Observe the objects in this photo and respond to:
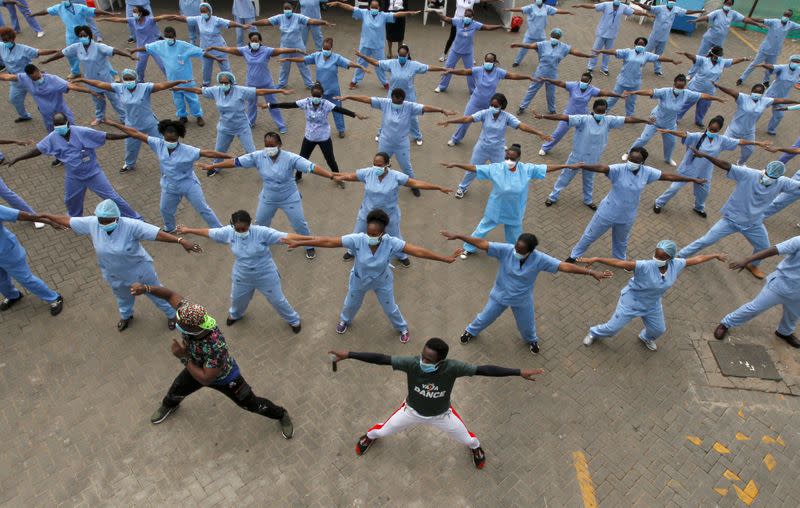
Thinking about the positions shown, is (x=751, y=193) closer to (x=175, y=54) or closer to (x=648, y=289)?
(x=648, y=289)

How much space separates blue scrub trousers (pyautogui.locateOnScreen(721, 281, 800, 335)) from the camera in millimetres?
6227

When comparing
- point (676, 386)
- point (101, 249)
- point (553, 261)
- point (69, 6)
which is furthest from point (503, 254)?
point (69, 6)

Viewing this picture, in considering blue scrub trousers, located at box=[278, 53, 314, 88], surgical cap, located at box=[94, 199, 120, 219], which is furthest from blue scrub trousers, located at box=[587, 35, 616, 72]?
surgical cap, located at box=[94, 199, 120, 219]

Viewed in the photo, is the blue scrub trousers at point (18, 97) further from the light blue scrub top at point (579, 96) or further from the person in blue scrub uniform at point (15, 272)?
the light blue scrub top at point (579, 96)

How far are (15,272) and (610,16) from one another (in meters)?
13.9

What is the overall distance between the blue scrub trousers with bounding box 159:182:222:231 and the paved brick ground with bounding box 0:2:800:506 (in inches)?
17.6

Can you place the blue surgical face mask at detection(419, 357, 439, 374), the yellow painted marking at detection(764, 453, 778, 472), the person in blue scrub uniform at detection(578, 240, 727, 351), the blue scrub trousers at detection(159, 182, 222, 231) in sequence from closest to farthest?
the blue surgical face mask at detection(419, 357, 439, 374)
the yellow painted marking at detection(764, 453, 778, 472)
the person in blue scrub uniform at detection(578, 240, 727, 351)
the blue scrub trousers at detection(159, 182, 222, 231)

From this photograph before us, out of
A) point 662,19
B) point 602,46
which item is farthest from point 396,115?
point 662,19

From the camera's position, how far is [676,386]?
609cm

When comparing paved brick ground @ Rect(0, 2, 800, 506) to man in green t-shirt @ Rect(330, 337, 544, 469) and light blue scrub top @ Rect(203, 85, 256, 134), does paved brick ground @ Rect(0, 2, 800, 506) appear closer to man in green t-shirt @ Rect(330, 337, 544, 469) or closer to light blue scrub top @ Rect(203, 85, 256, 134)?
man in green t-shirt @ Rect(330, 337, 544, 469)

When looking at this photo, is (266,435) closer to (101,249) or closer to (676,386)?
(101,249)

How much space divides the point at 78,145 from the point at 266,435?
484 centimetres

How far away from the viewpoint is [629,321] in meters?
6.11

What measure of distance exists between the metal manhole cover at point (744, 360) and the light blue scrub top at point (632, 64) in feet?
23.4
